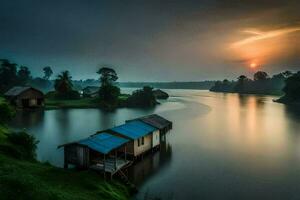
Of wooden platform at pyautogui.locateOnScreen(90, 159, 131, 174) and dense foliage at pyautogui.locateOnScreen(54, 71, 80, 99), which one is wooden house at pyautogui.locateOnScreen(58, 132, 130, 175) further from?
dense foliage at pyautogui.locateOnScreen(54, 71, 80, 99)

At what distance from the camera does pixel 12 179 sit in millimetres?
18297

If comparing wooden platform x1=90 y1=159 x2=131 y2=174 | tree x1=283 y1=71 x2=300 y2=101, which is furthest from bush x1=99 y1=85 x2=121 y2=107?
tree x1=283 y1=71 x2=300 y2=101

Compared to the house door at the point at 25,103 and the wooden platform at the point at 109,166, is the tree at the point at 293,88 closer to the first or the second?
the house door at the point at 25,103

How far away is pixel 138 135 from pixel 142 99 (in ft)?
261

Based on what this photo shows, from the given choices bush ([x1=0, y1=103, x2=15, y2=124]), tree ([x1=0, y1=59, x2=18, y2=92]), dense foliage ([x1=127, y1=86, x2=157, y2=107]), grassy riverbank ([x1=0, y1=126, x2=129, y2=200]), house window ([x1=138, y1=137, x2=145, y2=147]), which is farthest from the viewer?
tree ([x1=0, y1=59, x2=18, y2=92])

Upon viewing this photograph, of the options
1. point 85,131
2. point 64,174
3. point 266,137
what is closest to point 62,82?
point 85,131

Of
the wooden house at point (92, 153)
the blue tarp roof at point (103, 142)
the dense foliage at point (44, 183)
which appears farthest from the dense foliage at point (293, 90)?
the dense foliage at point (44, 183)

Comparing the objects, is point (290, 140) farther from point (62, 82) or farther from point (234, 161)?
point (62, 82)

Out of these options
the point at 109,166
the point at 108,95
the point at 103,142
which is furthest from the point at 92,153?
the point at 108,95

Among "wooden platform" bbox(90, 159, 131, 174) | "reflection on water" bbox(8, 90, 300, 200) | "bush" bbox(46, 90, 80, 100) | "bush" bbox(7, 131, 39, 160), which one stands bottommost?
"reflection on water" bbox(8, 90, 300, 200)

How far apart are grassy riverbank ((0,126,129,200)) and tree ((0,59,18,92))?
10743 cm

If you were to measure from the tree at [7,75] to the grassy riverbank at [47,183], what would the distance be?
352ft

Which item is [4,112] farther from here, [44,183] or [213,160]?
[213,160]

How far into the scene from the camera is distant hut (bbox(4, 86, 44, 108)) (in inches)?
3324
